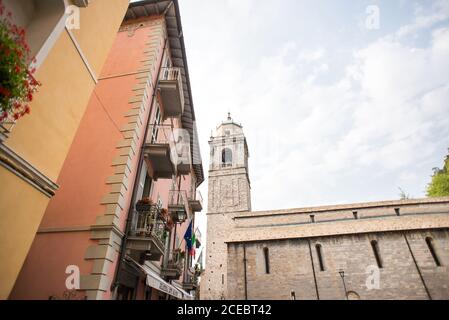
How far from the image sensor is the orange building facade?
256 inches

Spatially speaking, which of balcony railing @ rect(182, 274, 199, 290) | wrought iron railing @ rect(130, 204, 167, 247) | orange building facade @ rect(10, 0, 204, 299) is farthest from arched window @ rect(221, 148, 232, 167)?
wrought iron railing @ rect(130, 204, 167, 247)

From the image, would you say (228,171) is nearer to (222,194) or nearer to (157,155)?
(222,194)

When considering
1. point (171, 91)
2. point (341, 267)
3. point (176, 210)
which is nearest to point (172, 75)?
point (171, 91)

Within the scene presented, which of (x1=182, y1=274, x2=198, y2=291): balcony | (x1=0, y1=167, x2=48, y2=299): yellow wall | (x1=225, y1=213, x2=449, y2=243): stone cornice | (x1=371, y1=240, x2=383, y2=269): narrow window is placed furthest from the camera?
(x1=225, y1=213, x2=449, y2=243): stone cornice

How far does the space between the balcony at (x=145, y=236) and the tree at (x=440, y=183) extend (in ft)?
129

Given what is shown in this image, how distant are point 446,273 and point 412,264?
2304 mm

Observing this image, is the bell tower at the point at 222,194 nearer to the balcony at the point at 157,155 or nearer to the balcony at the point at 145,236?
the balcony at the point at 157,155

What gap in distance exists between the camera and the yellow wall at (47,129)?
3512 millimetres

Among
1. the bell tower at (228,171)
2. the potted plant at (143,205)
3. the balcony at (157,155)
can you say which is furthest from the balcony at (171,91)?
the bell tower at (228,171)

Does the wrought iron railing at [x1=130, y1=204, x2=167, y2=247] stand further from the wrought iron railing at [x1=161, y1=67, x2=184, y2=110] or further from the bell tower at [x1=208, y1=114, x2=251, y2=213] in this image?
the bell tower at [x1=208, y1=114, x2=251, y2=213]

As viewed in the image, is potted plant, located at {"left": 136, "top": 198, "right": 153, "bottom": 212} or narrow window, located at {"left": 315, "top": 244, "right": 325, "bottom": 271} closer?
potted plant, located at {"left": 136, "top": 198, "right": 153, "bottom": 212}

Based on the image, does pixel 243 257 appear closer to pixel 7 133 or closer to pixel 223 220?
pixel 223 220

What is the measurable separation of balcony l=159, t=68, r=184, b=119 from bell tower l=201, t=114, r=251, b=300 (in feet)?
90.1
